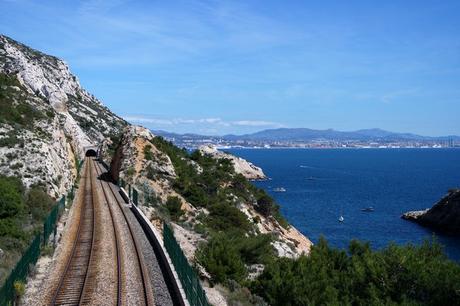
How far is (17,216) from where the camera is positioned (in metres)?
25.2

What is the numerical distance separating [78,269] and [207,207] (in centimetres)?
2699

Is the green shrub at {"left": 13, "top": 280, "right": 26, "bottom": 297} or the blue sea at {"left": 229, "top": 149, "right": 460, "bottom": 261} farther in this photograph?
the blue sea at {"left": 229, "top": 149, "right": 460, "bottom": 261}

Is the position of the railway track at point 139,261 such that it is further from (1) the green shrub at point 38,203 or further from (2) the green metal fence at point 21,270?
(1) the green shrub at point 38,203

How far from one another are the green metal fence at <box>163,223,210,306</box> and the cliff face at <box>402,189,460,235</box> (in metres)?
67.2

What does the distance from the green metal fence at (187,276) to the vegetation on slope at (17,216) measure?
6104 millimetres

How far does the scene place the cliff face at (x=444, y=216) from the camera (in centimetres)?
7631

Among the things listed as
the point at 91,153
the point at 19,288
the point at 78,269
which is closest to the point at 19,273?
the point at 19,288

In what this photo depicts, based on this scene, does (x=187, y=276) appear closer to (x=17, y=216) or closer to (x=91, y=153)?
(x=17, y=216)

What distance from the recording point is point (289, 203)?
317 ft

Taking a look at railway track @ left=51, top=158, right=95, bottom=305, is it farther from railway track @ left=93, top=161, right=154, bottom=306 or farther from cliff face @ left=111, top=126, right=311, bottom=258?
cliff face @ left=111, top=126, right=311, bottom=258

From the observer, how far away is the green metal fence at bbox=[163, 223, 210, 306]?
1265cm

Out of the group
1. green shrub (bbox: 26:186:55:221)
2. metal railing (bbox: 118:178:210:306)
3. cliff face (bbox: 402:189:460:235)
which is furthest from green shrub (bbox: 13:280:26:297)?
cliff face (bbox: 402:189:460:235)

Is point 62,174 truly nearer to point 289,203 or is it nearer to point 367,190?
point 289,203

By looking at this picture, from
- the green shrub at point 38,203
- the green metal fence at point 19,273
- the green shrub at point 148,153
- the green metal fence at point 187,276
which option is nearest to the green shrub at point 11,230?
the green metal fence at point 19,273
